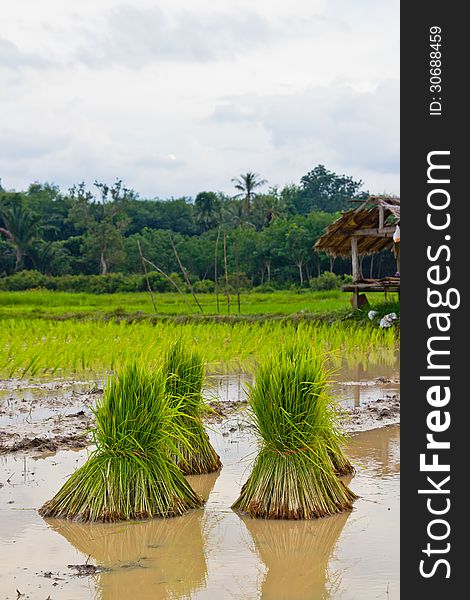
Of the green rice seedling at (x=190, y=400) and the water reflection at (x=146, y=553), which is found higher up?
the green rice seedling at (x=190, y=400)

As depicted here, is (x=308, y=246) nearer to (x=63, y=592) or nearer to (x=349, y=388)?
(x=349, y=388)

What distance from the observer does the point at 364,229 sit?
16.8 m

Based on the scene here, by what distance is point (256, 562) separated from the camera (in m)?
4.23

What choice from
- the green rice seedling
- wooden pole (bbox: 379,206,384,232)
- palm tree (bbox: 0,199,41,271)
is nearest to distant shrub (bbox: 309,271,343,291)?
palm tree (bbox: 0,199,41,271)

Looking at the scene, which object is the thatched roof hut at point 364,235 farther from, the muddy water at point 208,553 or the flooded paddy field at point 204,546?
the muddy water at point 208,553

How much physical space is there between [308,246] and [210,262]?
488 centimetres

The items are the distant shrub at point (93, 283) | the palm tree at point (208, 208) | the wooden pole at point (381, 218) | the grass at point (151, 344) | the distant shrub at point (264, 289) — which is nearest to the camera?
the grass at point (151, 344)

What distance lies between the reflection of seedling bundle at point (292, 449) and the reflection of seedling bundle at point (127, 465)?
1.55ft

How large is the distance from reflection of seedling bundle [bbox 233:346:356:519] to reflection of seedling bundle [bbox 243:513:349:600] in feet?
0.29

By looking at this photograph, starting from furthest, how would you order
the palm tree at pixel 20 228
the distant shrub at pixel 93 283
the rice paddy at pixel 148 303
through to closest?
the palm tree at pixel 20 228 < the distant shrub at pixel 93 283 < the rice paddy at pixel 148 303

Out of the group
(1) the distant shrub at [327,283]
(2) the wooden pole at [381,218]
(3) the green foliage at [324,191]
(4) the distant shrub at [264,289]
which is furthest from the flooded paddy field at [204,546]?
(3) the green foliage at [324,191]

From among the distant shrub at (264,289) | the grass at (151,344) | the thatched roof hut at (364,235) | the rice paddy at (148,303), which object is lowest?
the grass at (151,344)

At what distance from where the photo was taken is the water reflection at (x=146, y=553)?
153 inches

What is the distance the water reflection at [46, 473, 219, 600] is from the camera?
12.8 ft
